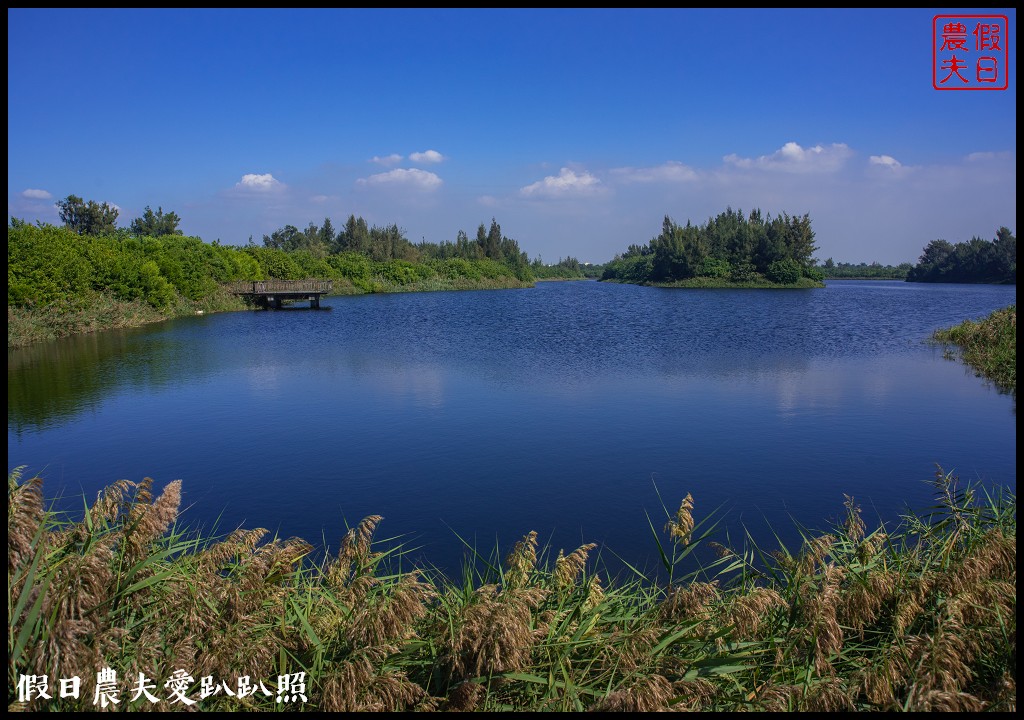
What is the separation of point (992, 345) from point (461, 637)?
1974 cm

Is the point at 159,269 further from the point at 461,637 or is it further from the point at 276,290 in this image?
the point at 461,637

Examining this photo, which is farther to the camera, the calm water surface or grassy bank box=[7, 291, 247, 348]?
grassy bank box=[7, 291, 247, 348]

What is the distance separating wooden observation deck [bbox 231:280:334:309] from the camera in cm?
4175

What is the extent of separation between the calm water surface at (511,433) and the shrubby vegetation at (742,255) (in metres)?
48.3

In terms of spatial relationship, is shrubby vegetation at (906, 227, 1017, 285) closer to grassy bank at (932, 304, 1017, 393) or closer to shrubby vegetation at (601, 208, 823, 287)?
shrubby vegetation at (601, 208, 823, 287)

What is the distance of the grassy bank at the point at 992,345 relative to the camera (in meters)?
15.4

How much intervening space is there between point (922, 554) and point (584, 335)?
20.9 meters

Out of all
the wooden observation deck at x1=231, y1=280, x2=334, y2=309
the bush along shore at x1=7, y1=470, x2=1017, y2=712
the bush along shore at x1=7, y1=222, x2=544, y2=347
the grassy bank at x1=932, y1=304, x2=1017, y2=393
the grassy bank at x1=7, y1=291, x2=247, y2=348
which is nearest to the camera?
the bush along shore at x1=7, y1=470, x2=1017, y2=712

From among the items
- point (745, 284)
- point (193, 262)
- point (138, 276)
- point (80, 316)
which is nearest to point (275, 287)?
point (193, 262)

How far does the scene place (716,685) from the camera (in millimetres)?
3307

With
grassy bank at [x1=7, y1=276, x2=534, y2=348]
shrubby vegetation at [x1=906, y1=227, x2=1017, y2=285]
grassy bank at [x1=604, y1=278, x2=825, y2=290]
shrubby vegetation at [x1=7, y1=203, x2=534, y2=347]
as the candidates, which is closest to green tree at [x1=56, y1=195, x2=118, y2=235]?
shrubby vegetation at [x1=7, y1=203, x2=534, y2=347]

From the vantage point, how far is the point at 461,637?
3.03m

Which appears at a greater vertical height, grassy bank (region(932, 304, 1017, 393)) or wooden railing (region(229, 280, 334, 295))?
wooden railing (region(229, 280, 334, 295))

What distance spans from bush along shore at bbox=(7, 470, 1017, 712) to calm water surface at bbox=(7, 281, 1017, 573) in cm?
260
